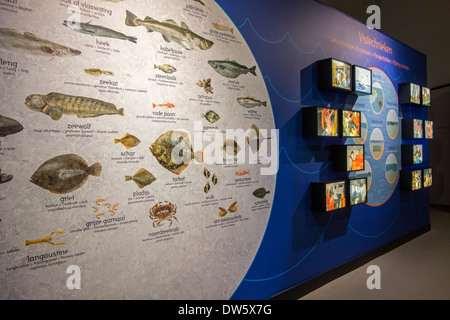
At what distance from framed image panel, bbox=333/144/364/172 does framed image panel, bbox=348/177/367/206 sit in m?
0.14

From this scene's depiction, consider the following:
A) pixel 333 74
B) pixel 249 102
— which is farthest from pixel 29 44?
pixel 333 74

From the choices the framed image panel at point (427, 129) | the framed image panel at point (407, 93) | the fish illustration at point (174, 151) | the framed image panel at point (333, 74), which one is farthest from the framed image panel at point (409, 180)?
the fish illustration at point (174, 151)

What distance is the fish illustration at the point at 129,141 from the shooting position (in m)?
1.76

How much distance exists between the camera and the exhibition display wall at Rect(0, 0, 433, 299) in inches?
58.7

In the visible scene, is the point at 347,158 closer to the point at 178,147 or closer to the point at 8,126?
the point at 178,147

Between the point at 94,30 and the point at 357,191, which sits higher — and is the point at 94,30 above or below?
above

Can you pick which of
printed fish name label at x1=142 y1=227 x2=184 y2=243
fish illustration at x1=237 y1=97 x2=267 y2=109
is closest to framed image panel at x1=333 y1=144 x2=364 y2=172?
fish illustration at x1=237 y1=97 x2=267 y2=109

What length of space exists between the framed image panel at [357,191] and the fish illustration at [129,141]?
7.34 feet

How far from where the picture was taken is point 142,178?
1.84 meters

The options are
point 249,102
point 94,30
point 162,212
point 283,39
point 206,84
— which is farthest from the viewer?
point 283,39

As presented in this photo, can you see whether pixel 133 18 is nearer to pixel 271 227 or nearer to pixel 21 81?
pixel 21 81

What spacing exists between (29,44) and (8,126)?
0.41m

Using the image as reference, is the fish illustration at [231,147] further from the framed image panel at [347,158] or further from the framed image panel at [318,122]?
the framed image panel at [347,158]
